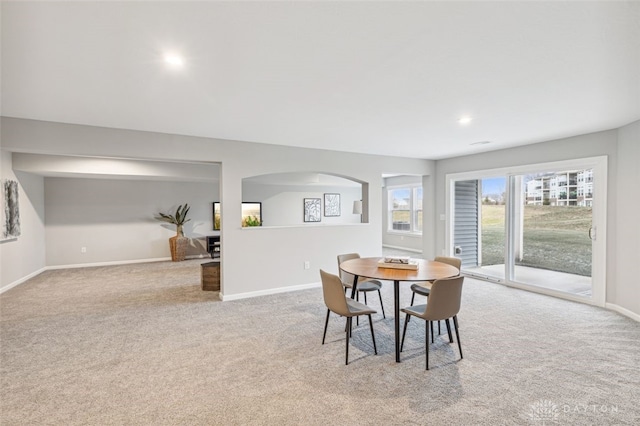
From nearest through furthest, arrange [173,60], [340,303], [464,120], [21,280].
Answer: [173,60]
[340,303]
[464,120]
[21,280]

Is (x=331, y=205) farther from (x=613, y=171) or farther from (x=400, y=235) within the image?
(x=613, y=171)

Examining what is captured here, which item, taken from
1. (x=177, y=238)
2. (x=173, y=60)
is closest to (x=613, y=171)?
(x=173, y=60)

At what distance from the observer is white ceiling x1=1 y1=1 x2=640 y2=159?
1.69 m

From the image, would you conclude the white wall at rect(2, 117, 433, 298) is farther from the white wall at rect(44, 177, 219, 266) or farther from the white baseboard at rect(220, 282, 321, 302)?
the white wall at rect(44, 177, 219, 266)

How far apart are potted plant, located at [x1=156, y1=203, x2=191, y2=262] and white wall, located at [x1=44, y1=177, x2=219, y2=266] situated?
20cm

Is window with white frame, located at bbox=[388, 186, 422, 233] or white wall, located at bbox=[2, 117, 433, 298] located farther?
window with white frame, located at bbox=[388, 186, 422, 233]

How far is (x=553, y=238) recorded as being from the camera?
5051 millimetres

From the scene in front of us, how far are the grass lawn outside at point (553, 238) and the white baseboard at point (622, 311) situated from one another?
561 millimetres

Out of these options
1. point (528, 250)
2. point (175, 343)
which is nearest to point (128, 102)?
point (175, 343)

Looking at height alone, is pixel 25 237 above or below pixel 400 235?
above

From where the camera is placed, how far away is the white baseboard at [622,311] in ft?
12.4

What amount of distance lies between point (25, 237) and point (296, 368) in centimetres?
623

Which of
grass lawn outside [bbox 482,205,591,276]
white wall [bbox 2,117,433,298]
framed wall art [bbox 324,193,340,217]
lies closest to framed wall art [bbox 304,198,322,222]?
framed wall art [bbox 324,193,340,217]

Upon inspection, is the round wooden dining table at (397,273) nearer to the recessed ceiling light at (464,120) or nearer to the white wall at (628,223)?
the recessed ceiling light at (464,120)
